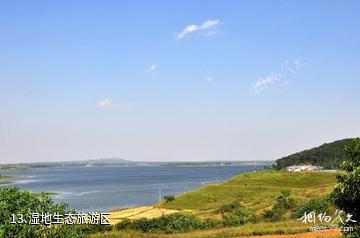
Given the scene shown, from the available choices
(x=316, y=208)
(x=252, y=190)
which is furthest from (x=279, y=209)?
(x=252, y=190)

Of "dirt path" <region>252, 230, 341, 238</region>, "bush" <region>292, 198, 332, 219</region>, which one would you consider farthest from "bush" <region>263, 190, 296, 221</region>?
"dirt path" <region>252, 230, 341, 238</region>

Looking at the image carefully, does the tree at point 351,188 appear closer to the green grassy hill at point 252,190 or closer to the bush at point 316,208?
the bush at point 316,208

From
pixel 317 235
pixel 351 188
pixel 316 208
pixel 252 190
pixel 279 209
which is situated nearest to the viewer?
pixel 351 188

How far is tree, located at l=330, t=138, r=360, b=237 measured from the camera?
62.4 ft

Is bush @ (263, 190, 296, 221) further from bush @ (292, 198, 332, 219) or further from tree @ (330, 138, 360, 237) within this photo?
tree @ (330, 138, 360, 237)

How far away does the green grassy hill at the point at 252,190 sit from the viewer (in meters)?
85.8

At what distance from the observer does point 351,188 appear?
1919 cm

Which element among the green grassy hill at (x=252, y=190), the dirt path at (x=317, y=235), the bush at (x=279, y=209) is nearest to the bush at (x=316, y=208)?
the bush at (x=279, y=209)

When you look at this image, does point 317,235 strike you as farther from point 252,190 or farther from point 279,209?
point 252,190

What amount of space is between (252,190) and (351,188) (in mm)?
85838

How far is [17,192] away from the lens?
2355 cm

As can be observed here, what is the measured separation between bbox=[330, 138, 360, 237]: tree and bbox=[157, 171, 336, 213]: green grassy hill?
5454cm

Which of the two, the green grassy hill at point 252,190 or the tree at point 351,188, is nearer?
the tree at point 351,188

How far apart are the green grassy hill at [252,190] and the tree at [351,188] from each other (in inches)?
2147
